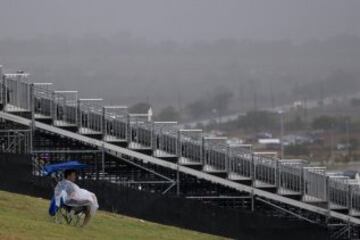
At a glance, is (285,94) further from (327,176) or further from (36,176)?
(36,176)

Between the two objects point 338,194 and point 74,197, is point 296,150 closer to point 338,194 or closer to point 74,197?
point 338,194

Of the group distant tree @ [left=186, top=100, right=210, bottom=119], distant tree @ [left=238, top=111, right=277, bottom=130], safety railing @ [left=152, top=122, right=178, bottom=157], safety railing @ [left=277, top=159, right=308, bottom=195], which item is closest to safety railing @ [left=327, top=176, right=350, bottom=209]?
safety railing @ [left=277, top=159, right=308, bottom=195]

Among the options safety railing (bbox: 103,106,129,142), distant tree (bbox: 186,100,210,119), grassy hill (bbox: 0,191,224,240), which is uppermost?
distant tree (bbox: 186,100,210,119)

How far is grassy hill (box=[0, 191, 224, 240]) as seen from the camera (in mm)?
20562

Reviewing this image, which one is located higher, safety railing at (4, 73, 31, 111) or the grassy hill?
safety railing at (4, 73, 31, 111)

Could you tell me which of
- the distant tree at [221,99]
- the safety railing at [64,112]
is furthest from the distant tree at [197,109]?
the safety railing at [64,112]

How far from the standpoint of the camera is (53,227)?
859 inches

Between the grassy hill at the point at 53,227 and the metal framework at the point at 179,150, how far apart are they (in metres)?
9.17

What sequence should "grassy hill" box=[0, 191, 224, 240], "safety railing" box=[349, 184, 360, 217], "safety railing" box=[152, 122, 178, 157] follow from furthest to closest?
"safety railing" box=[349, 184, 360, 217] < "safety railing" box=[152, 122, 178, 157] < "grassy hill" box=[0, 191, 224, 240]

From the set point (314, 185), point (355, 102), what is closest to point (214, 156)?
point (314, 185)

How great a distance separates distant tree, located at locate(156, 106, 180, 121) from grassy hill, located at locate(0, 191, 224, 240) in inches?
1491

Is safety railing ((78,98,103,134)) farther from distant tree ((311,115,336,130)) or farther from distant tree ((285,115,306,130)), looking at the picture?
distant tree ((285,115,306,130))

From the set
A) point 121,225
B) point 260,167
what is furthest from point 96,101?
point 121,225

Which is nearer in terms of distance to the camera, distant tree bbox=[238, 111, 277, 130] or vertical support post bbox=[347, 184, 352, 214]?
vertical support post bbox=[347, 184, 352, 214]
